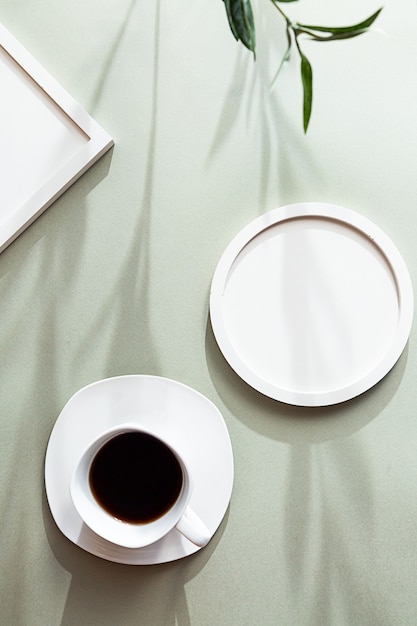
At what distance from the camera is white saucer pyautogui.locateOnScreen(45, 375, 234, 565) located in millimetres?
771

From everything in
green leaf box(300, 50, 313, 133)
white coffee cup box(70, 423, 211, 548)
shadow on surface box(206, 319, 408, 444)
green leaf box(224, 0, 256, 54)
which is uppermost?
green leaf box(224, 0, 256, 54)

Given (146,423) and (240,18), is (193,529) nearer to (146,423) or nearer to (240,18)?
(146,423)

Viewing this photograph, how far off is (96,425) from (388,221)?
47cm

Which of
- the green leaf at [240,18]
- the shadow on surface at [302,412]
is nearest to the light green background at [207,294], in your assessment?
the shadow on surface at [302,412]

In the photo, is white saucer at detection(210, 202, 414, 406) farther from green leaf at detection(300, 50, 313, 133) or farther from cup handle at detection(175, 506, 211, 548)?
green leaf at detection(300, 50, 313, 133)

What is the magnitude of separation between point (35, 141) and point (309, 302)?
0.42 metres

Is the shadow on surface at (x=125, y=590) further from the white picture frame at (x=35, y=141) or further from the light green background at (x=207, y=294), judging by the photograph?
the white picture frame at (x=35, y=141)

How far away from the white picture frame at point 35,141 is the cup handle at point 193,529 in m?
0.42

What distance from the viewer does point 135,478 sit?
29.4 inches

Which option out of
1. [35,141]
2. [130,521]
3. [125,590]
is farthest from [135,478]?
[35,141]

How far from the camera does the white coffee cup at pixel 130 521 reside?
2.33 feet

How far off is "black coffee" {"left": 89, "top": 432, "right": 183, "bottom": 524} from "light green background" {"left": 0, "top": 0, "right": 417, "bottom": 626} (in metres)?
0.10

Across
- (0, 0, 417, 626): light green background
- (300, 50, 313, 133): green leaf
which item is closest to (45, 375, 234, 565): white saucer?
(0, 0, 417, 626): light green background

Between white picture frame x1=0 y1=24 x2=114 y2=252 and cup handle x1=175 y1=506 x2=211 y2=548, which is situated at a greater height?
white picture frame x1=0 y1=24 x2=114 y2=252
